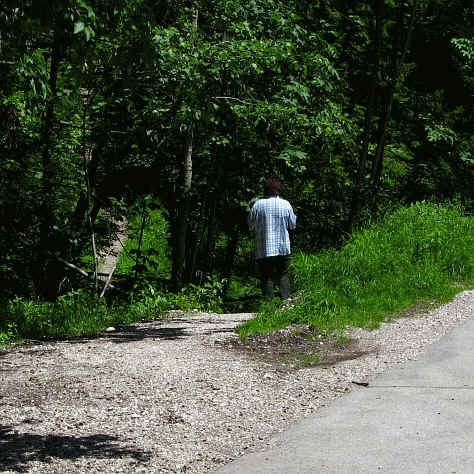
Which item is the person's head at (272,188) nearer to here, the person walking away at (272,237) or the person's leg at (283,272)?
the person walking away at (272,237)

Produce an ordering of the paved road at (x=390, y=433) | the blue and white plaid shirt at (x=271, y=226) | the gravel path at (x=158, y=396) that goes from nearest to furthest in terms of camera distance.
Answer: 1. the paved road at (x=390, y=433)
2. the gravel path at (x=158, y=396)
3. the blue and white plaid shirt at (x=271, y=226)

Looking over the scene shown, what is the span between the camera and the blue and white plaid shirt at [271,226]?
9.57m

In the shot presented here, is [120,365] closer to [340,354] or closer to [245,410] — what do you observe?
[245,410]

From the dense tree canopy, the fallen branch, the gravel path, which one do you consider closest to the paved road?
the gravel path

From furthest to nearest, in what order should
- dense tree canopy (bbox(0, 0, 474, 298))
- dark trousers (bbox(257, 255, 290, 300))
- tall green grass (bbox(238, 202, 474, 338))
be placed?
dense tree canopy (bbox(0, 0, 474, 298)), dark trousers (bbox(257, 255, 290, 300)), tall green grass (bbox(238, 202, 474, 338))

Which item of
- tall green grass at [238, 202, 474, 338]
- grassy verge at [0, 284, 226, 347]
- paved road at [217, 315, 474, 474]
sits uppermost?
tall green grass at [238, 202, 474, 338]

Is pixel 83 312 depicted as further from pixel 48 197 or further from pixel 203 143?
pixel 203 143

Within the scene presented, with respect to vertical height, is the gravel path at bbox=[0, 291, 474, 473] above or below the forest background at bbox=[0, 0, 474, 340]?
below

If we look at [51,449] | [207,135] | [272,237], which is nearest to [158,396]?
[51,449]

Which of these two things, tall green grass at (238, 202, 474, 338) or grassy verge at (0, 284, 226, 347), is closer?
tall green grass at (238, 202, 474, 338)

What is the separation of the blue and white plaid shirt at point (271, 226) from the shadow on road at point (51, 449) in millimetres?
5057

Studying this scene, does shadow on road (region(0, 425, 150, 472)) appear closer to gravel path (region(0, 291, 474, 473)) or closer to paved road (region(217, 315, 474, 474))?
gravel path (region(0, 291, 474, 473))

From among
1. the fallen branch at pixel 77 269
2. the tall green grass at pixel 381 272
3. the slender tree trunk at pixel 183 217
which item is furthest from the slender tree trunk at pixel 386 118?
the fallen branch at pixel 77 269

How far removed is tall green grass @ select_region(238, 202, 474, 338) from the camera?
839 centimetres
